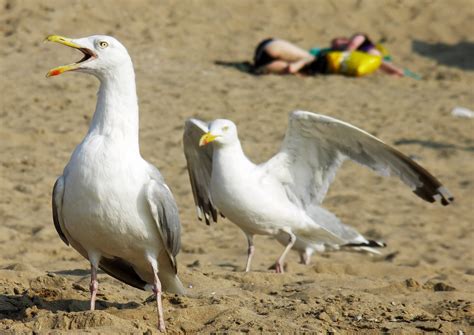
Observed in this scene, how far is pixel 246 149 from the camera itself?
12469 mm

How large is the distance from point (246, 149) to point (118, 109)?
692cm

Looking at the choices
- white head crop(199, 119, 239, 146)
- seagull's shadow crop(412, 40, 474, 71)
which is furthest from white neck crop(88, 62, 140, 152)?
seagull's shadow crop(412, 40, 474, 71)

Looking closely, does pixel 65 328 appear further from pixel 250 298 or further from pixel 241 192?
pixel 241 192

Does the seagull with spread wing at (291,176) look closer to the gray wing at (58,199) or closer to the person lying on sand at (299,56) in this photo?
the gray wing at (58,199)

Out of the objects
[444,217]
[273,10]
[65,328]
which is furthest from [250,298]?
[273,10]

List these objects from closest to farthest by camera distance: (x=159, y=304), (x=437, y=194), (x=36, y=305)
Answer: (x=159, y=304)
(x=36, y=305)
(x=437, y=194)

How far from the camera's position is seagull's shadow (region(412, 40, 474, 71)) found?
57.1 ft

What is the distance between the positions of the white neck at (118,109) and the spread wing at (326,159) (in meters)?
2.61

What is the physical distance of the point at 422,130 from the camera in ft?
44.7

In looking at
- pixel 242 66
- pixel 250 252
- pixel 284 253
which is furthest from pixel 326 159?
pixel 242 66

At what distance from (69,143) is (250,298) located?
20.2 ft

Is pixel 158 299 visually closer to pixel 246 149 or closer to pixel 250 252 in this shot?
pixel 250 252

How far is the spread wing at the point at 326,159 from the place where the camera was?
764 centimetres

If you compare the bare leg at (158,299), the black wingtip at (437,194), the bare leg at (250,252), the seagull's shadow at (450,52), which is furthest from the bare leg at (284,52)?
the bare leg at (158,299)
